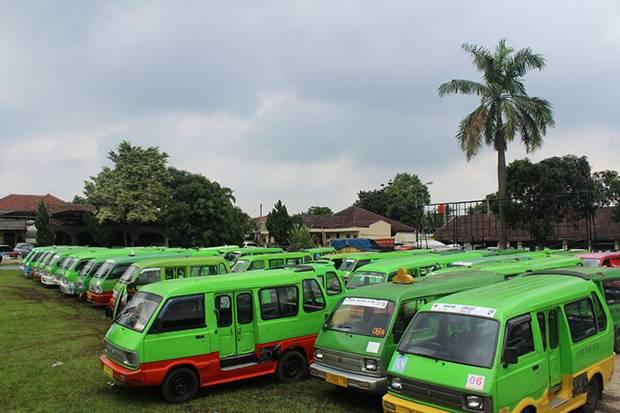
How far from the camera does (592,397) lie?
7285 millimetres

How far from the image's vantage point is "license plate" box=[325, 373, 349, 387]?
7.51m

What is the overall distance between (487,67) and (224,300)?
22.6 metres

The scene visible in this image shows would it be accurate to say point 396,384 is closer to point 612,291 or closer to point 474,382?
point 474,382

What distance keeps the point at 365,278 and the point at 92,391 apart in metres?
7.74

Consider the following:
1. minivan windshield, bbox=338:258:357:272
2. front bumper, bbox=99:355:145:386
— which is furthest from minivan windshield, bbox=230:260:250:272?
front bumper, bbox=99:355:145:386

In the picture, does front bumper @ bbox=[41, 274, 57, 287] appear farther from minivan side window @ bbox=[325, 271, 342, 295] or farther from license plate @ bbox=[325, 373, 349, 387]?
license plate @ bbox=[325, 373, 349, 387]

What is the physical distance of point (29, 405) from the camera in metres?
7.89

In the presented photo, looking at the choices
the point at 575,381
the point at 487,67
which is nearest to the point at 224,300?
the point at 575,381

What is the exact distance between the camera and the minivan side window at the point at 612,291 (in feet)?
35.6

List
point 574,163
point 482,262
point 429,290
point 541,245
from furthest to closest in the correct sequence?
point 574,163
point 541,245
point 482,262
point 429,290

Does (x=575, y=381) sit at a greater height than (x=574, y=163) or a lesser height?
lesser

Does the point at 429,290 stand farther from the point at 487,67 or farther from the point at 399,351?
the point at 487,67

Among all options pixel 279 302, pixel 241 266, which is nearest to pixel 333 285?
pixel 279 302

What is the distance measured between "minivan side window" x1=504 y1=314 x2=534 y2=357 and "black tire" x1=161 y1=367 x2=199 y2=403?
493cm
